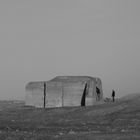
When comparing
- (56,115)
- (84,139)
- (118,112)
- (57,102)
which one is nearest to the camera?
(84,139)

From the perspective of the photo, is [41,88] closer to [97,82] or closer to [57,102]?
[57,102]

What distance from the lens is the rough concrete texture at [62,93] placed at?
49.5m

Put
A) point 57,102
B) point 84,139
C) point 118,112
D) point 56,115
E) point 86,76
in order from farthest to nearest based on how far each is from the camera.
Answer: point 86,76 → point 57,102 → point 56,115 → point 118,112 → point 84,139

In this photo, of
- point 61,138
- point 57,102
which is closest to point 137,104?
point 57,102

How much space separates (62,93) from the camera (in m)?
49.9

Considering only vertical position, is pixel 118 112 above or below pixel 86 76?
below

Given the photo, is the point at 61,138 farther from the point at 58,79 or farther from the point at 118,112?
the point at 58,79

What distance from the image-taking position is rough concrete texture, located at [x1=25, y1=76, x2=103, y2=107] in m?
49.5

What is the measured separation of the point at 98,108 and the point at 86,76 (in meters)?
14.0

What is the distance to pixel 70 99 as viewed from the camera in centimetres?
4991

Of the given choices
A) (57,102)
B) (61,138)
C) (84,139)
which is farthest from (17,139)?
(57,102)

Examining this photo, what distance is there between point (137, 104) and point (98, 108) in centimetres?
463

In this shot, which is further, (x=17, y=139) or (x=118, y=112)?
(x=118, y=112)

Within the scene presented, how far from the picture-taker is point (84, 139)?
18.0 m
